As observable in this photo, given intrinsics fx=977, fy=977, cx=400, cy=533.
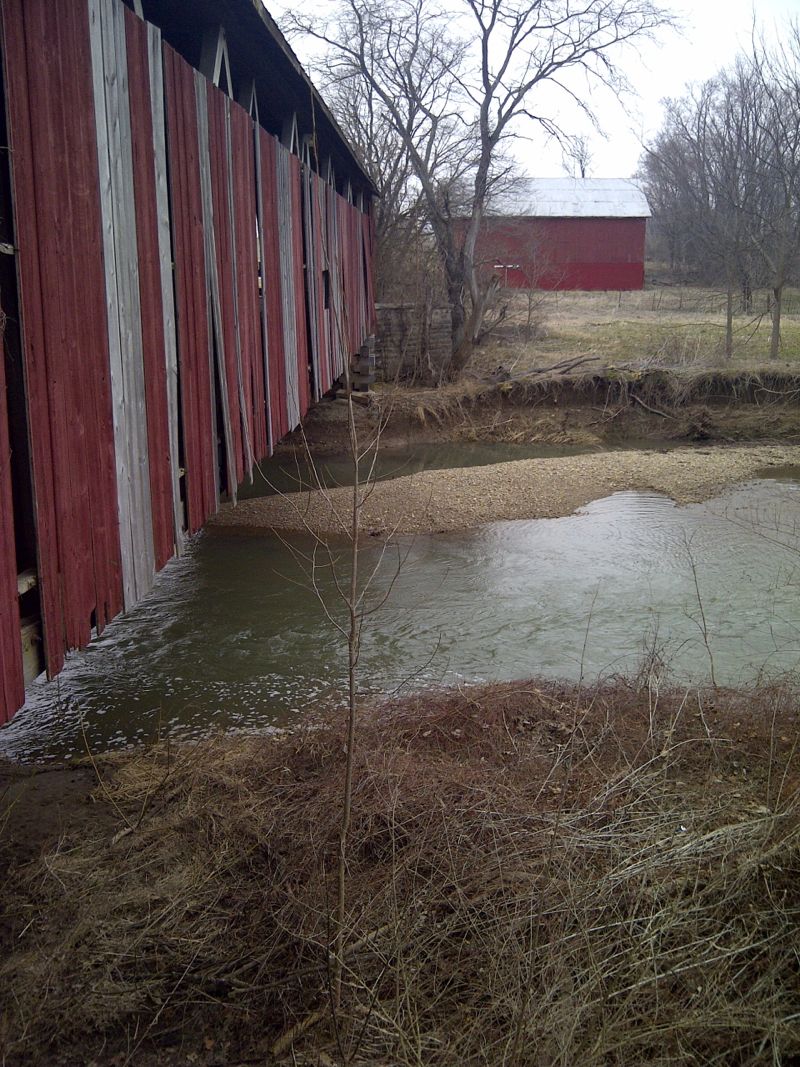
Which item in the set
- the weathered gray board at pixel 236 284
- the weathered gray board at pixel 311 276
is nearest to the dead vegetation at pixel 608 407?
the weathered gray board at pixel 311 276

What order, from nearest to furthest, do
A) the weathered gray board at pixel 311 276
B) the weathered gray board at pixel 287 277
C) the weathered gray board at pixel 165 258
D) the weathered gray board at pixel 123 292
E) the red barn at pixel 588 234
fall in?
the weathered gray board at pixel 123 292, the weathered gray board at pixel 165 258, the weathered gray board at pixel 287 277, the weathered gray board at pixel 311 276, the red barn at pixel 588 234

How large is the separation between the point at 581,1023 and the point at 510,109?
73.7ft

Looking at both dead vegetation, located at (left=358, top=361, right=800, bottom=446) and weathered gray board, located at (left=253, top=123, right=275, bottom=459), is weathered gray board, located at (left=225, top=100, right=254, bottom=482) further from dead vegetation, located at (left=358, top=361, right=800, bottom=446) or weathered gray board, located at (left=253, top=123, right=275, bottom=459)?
dead vegetation, located at (left=358, top=361, right=800, bottom=446)

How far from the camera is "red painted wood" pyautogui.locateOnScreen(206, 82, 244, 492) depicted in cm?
616

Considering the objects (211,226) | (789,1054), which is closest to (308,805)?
(789,1054)

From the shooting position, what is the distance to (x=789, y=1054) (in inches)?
112

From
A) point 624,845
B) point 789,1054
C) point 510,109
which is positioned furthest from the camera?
point 510,109

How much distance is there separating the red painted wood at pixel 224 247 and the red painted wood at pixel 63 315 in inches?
90.5

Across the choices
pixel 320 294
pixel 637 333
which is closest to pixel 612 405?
pixel 637 333

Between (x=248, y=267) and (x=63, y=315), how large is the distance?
12.2ft

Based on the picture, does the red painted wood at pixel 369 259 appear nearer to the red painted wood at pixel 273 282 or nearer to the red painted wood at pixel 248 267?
the red painted wood at pixel 273 282

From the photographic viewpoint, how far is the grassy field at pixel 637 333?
21016 millimetres

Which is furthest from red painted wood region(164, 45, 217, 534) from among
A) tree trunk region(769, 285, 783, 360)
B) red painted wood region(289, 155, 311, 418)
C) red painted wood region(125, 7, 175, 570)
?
tree trunk region(769, 285, 783, 360)

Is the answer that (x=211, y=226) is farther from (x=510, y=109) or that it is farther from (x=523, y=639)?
(x=510, y=109)
